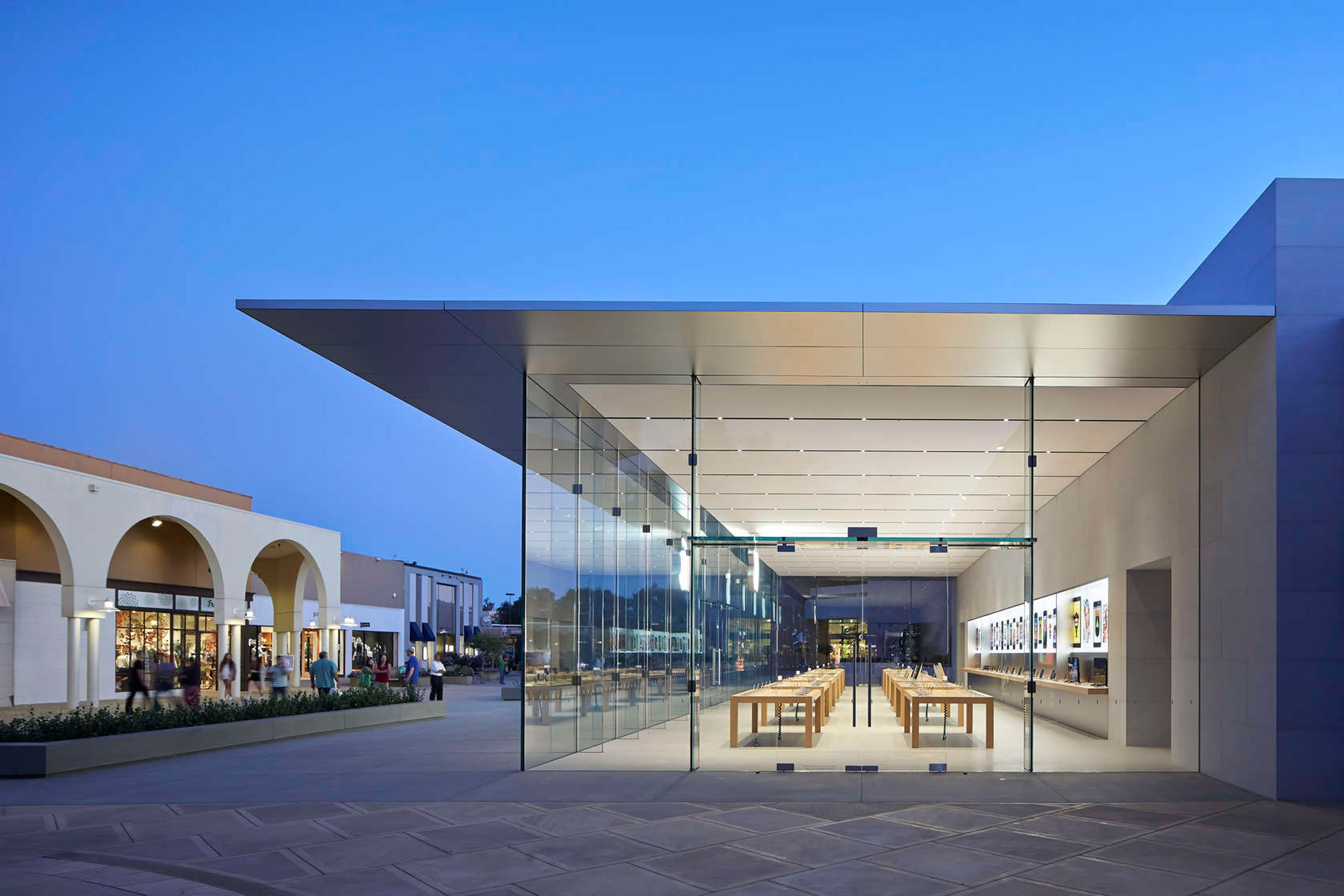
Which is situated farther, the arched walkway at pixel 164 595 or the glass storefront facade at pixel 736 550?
the arched walkway at pixel 164 595

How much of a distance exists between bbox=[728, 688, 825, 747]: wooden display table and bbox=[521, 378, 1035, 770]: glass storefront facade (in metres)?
0.13

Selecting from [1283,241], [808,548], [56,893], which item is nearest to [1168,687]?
[808,548]

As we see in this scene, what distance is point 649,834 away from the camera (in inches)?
336

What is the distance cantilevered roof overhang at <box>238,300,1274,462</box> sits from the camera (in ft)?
33.9

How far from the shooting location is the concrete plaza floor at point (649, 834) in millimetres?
7031

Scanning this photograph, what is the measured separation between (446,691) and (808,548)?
24.4 m

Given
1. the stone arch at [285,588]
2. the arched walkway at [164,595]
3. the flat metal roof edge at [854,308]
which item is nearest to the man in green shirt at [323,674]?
the arched walkway at [164,595]

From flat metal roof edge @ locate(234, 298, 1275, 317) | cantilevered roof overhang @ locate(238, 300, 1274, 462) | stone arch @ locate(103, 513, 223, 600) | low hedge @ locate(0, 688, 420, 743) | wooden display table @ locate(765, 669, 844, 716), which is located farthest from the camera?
stone arch @ locate(103, 513, 223, 600)

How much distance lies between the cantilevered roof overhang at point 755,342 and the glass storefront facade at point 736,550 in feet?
2.06

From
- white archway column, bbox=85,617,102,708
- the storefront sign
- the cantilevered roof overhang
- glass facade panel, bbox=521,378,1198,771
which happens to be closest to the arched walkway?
the storefront sign

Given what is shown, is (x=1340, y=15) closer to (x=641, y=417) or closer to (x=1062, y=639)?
(x=1062, y=639)

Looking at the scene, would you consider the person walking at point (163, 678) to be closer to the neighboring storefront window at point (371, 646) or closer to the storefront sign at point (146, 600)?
the storefront sign at point (146, 600)

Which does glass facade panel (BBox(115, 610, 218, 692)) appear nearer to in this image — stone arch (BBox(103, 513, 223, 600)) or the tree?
stone arch (BBox(103, 513, 223, 600))

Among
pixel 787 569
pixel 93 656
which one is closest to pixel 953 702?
pixel 787 569
